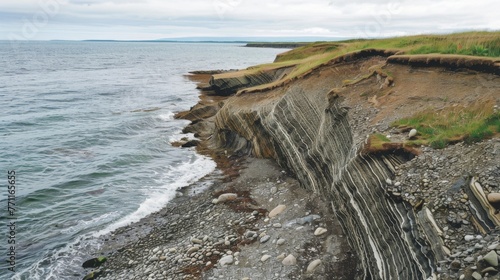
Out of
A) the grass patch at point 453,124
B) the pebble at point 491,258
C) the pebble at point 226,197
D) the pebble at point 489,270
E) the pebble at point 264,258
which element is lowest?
the pebble at point 226,197

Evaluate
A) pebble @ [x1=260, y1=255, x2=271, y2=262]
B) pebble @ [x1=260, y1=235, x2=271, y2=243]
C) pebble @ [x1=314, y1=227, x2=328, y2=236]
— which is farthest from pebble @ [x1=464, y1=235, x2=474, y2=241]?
pebble @ [x1=260, y1=235, x2=271, y2=243]

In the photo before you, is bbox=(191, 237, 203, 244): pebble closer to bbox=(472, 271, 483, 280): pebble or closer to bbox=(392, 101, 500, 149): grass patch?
bbox=(392, 101, 500, 149): grass patch

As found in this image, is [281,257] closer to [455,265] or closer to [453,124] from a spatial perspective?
[455,265]

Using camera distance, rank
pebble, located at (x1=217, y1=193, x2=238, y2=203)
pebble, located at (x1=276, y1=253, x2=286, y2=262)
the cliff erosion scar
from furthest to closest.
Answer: pebble, located at (x1=217, y1=193, x2=238, y2=203) → pebble, located at (x1=276, y1=253, x2=286, y2=262) → the cliff erosion scar

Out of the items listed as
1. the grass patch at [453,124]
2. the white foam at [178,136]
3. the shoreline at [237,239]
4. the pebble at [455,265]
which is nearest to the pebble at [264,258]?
the shoreline at [237,239]

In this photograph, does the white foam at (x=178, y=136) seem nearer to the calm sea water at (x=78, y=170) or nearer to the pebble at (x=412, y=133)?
the calm sea water at (x=78, y=170)
